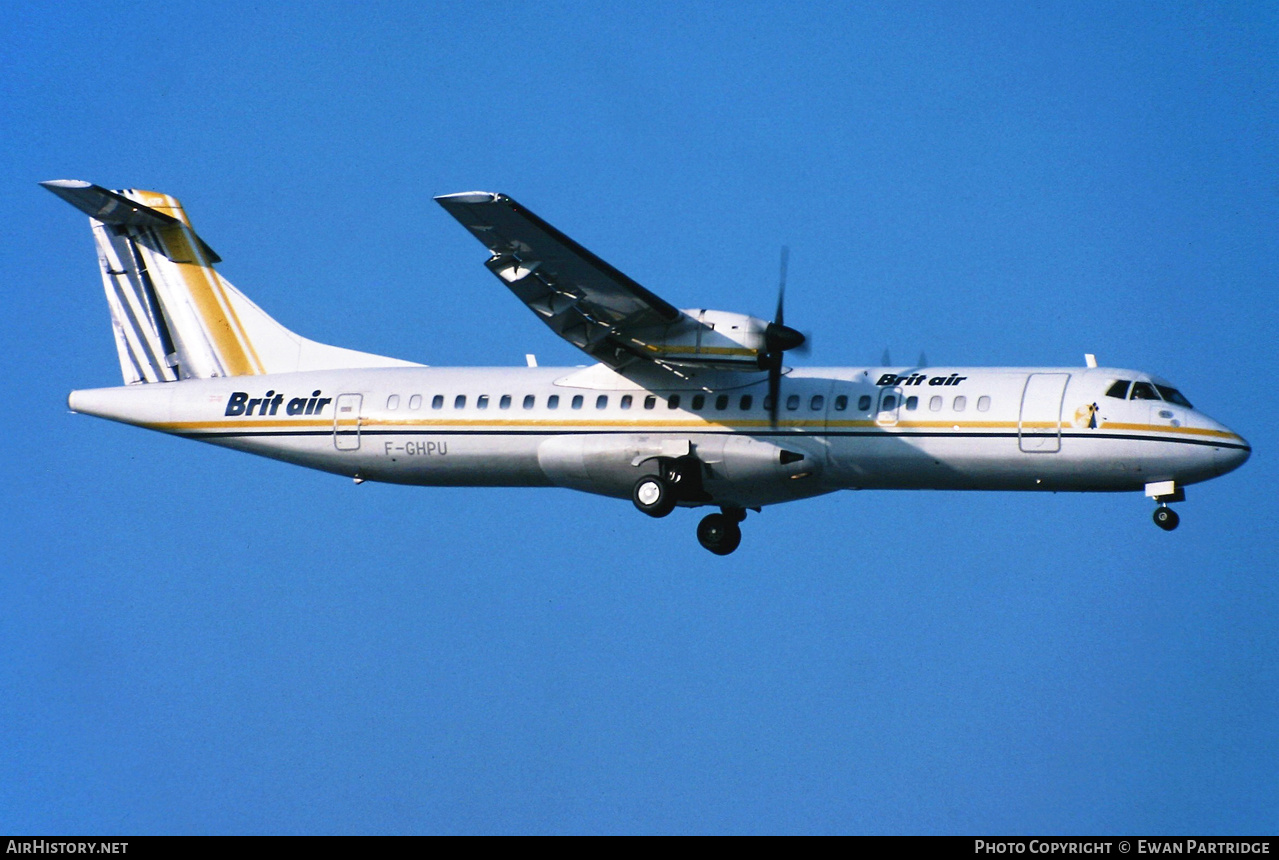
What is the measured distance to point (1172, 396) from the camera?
77.8 ft

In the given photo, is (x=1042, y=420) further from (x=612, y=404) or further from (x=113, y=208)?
(x=113, y=208)

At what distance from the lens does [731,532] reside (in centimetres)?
2703

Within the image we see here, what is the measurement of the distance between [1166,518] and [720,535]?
695 cm

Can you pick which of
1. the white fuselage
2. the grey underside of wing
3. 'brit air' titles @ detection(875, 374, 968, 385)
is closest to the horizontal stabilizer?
the white fuselage

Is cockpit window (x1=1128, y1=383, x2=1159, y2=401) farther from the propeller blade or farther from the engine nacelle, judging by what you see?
the propeller blade

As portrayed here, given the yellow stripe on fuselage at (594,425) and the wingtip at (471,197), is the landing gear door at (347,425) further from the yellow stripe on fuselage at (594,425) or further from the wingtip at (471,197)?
the wingtip at (471,197)

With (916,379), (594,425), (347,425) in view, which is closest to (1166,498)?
(916,379)

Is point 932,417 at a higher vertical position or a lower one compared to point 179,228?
lower

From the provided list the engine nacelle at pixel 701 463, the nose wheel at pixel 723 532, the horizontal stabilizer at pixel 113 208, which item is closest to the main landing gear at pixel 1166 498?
the engine nacelle at pixel 701 463

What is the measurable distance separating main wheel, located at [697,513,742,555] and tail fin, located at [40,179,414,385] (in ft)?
18.1
